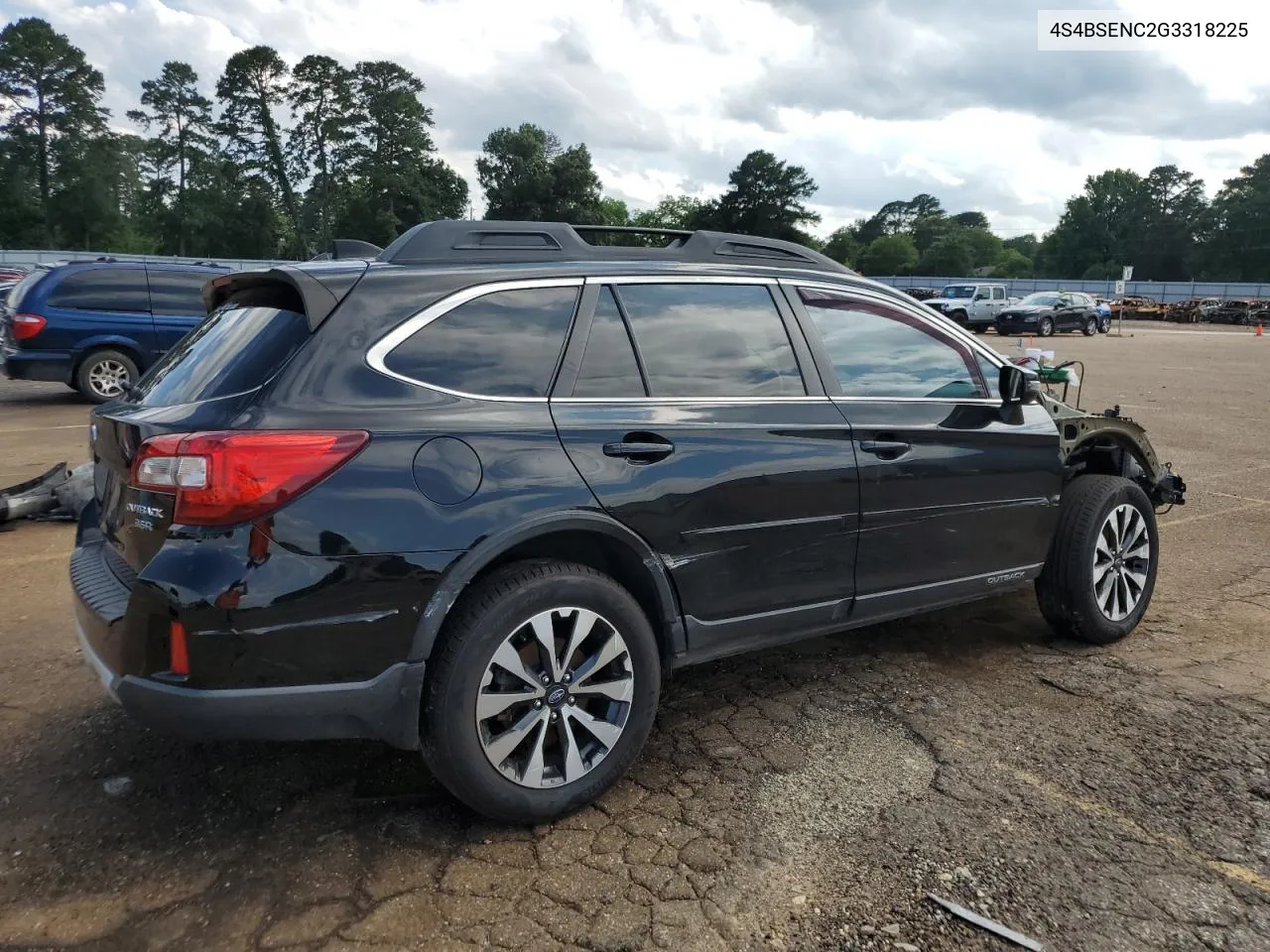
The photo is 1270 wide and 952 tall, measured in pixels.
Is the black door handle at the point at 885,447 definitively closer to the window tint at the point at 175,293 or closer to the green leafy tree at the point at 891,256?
the window tint at the point at 175,293

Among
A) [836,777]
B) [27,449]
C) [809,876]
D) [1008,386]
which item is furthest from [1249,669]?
[27,449]

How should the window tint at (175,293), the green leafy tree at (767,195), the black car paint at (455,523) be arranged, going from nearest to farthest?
the black car paint at (455,523) < the window tint at (175,293) < the green leafy tree at (767,195)

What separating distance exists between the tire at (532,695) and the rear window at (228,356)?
32.8 inches

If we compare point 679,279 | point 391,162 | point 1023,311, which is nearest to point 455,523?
point 679,279

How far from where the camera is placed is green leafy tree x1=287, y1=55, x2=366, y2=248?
7312 cm

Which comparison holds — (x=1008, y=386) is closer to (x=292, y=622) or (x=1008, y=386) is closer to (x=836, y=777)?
(x=836, y=777)

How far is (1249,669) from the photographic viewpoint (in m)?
3.98

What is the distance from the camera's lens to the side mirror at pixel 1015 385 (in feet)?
12.4

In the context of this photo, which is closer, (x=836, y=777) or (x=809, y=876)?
(x=809, y=876)

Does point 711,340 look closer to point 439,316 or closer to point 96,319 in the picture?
point 439,316

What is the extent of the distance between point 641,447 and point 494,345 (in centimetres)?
54

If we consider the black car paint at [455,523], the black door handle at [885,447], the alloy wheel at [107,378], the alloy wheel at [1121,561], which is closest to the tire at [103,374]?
the alloy wheel at [107,378]

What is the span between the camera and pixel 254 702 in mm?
2393

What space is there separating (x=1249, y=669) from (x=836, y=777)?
2.15m
